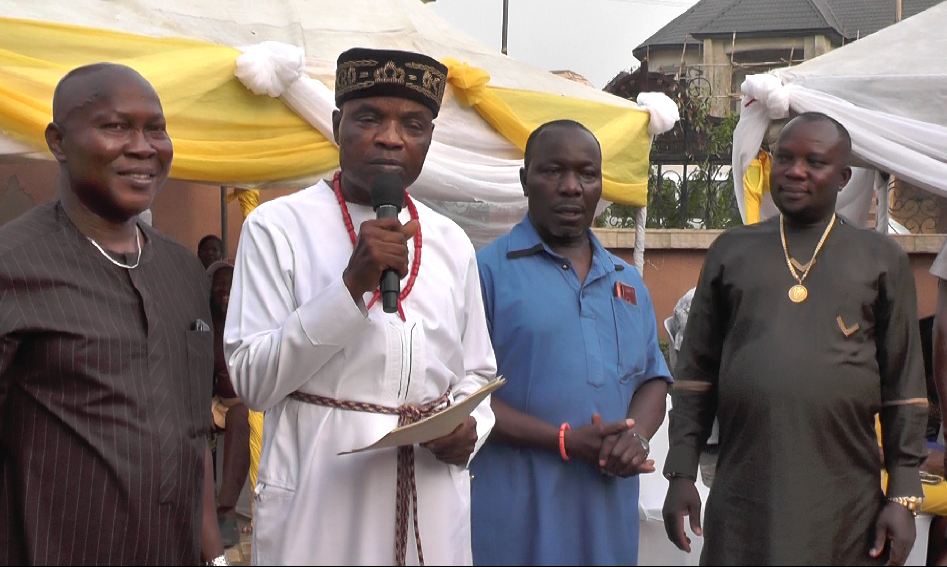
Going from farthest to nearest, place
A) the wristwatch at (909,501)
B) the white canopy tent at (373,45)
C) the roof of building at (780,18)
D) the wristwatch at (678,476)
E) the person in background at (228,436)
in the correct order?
the roof of building at (780,18) → the person in background at (228,436) → the white canopy tent at (373,45) → the wristwatch at (678,476) → the wristwatch at (909,501)

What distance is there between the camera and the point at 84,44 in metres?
5.56

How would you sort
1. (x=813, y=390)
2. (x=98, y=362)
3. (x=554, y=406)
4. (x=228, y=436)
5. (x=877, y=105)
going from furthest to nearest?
(x=877, y=105) → (x=228, y=436) → (x=554, y=406) → (x=813, y=390) → (x=98, y=362)

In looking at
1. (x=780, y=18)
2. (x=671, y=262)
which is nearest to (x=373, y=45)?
(x=671, y=262)

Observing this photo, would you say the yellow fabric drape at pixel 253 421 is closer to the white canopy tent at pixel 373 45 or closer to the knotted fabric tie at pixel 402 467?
the white canopy tent at pixel 373 45

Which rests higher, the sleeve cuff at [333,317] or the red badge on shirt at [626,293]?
the red badge on shirt at [626,293]

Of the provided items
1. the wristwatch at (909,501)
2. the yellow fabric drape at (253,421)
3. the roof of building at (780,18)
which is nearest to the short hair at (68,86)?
the wristwatch at (909,501)

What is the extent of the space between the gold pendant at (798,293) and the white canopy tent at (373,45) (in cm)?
315

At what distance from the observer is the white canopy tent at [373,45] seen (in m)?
5.97

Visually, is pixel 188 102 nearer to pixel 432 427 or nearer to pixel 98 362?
pixel 98 362

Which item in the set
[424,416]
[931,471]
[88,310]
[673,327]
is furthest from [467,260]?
[673,327]

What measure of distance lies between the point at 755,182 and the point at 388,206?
17.2ft

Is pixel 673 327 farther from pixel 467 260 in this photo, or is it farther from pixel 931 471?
pixel 467 260

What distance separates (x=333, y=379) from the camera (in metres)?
2.73

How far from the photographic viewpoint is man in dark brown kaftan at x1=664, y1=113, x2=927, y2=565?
346 cm
